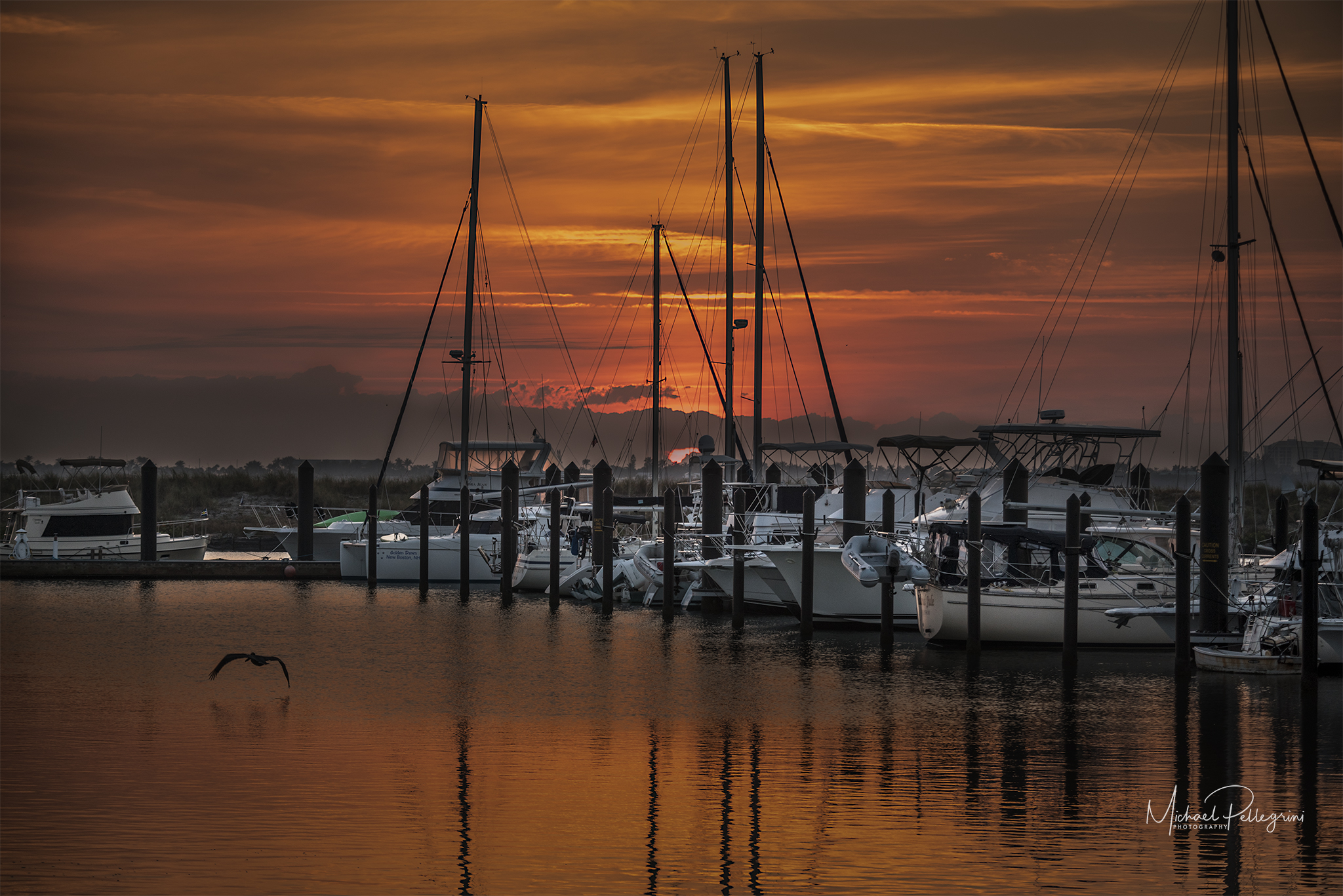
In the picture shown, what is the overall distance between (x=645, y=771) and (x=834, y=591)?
1479cm

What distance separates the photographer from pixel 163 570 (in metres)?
42.4

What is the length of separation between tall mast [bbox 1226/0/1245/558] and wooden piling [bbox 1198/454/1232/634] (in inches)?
42.6

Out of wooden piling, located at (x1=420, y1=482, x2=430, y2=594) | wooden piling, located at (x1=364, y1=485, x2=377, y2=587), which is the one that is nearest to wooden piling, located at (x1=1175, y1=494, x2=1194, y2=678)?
wooden piling, located at (x1=420, y1=482, x2=430, y2=594)

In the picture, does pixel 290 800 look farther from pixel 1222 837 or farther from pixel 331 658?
pixel 331 658

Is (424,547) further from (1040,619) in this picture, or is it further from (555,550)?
(1040,619)

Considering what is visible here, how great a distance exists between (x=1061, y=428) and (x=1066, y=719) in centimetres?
1097

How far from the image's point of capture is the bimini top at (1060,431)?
28.7 meters

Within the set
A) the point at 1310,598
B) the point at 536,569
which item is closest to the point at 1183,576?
the point at 1310,598

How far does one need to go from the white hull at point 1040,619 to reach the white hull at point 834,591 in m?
3.88

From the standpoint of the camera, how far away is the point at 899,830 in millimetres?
13227

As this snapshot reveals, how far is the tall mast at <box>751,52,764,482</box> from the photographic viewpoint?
3703 centimetres

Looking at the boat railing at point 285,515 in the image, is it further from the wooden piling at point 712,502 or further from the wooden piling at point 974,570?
the wooden piling at point 974,570

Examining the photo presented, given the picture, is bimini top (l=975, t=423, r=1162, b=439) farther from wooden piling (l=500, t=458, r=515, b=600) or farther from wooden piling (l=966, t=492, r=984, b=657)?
wooden piling (l=500, t=458, r=515, b=600)

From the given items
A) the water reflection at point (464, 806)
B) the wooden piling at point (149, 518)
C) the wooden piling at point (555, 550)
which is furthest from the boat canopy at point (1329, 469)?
the wooden piling at point (149, 518)
